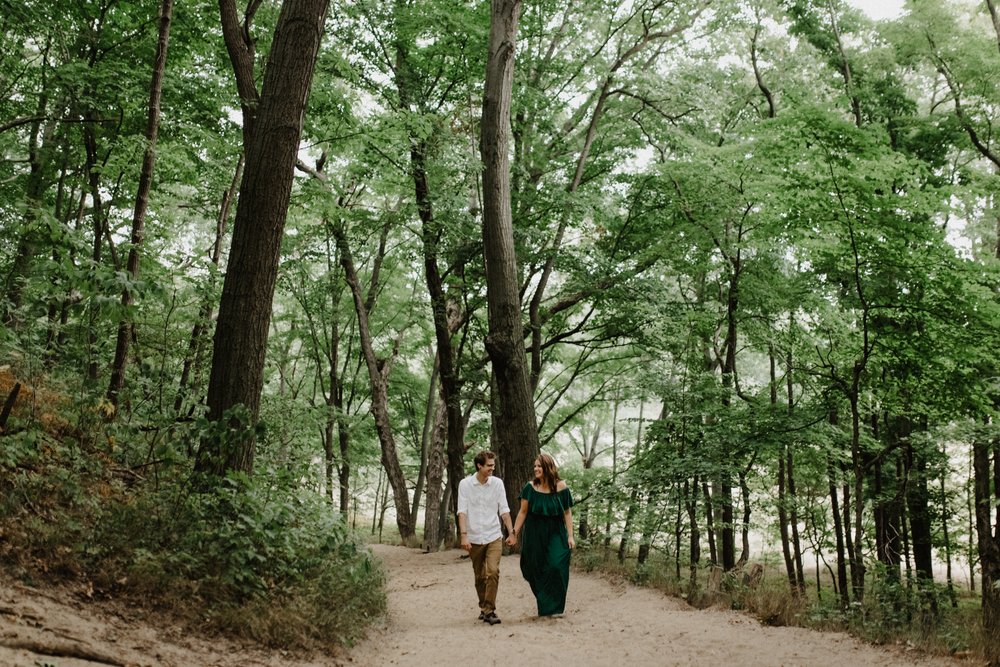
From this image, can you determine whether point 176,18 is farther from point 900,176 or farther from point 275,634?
point 900,176

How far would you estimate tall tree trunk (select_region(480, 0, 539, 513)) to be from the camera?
980 centimetres

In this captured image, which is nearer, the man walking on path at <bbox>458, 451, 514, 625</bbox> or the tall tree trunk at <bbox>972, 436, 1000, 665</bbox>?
the man walking on path at <bbox>458, 451, 514, 625</bbox>

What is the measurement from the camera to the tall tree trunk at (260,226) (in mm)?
5758

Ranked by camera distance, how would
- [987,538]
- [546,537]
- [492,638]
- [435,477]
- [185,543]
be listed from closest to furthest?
[185,543]
[492,638]
[546,537]
[987,538]
[435,477]

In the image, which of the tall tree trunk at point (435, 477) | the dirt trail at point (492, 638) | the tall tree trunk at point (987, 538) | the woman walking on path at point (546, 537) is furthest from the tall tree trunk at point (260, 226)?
the tall tree trunk at point (435, 477)

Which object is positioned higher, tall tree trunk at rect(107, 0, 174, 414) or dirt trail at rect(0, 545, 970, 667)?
tall tree trunk at rect(107, 0, 174, 414)

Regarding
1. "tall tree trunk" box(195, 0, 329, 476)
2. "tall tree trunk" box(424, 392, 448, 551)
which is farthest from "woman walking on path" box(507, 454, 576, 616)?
"tall tree trunk" box(424, 392, 448, 551)

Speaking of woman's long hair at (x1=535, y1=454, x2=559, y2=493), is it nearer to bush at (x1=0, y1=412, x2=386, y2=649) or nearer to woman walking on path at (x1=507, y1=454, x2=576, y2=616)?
woman walking on path at (x1=507, y1=454, x2=576, y2=616)

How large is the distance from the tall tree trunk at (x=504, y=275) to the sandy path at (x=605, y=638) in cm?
228

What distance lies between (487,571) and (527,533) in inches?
24.4

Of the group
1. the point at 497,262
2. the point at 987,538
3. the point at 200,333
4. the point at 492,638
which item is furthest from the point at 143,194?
the point at 987,538

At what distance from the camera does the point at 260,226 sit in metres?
5.95

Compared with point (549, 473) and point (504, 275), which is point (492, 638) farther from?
point (504, 275)

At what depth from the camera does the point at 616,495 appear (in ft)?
34.9
